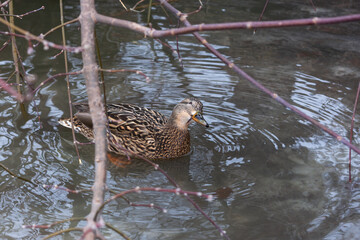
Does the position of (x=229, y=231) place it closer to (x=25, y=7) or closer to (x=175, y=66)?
(x=175, y=66)

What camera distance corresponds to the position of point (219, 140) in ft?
18.6

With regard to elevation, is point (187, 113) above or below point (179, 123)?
above

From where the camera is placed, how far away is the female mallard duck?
5.56 m

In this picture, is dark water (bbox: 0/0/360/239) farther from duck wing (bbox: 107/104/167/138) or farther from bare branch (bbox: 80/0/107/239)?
bare branch (bbox: 80/0/107/239)

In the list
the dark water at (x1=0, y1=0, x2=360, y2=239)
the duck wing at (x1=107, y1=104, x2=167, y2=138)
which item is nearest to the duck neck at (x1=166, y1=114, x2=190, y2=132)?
the duck wing at (x1=107, y1=104, x2=167, y2=138)

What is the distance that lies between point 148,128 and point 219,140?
0.86m

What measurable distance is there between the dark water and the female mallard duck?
20cm

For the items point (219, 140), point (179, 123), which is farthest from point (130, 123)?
point (219, 140)

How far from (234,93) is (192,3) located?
3.94 metres

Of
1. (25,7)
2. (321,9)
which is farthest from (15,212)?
(321,9)

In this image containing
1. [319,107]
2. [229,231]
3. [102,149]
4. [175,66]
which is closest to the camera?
[102,149]

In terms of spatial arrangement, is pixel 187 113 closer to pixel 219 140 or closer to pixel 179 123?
pixel 179 123

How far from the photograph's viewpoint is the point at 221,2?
406 inches

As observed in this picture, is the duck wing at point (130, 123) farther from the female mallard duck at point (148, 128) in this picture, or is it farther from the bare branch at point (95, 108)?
the bare branch at point (95, 108)
